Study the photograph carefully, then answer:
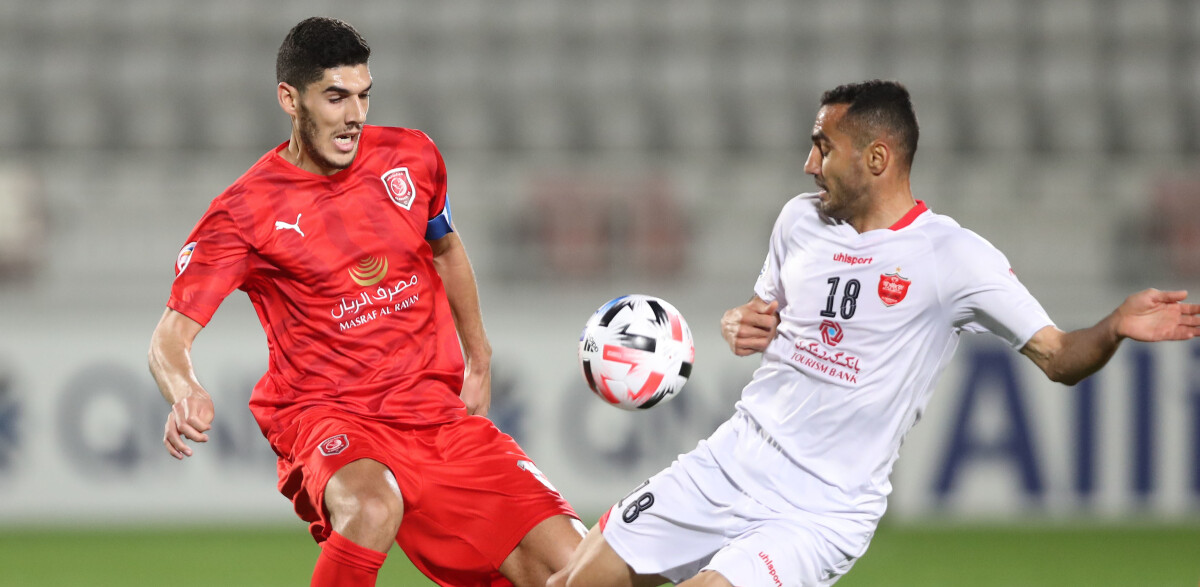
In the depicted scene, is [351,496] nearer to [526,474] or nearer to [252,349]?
[526,474]

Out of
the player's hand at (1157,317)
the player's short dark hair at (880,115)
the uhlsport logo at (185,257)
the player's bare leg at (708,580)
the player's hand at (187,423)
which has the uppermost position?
the player's short dark hair at (880,115)

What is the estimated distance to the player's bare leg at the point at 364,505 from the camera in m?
3.92

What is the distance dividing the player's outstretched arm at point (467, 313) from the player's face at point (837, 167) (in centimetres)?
127

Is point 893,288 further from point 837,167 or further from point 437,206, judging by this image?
point 437,206

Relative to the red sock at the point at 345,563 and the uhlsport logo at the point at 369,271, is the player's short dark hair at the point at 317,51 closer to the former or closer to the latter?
the uhlsport logo at the point at 369,271

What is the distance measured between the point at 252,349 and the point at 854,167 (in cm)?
591

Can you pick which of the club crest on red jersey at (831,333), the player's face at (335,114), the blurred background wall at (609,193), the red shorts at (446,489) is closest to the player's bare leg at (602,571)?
the red shorts at (446,489)

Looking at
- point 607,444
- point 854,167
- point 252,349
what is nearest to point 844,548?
point 854,167

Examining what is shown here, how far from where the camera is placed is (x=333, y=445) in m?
4.09

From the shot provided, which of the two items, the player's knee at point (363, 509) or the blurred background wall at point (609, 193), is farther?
the blurred background wall at point (609, 193)

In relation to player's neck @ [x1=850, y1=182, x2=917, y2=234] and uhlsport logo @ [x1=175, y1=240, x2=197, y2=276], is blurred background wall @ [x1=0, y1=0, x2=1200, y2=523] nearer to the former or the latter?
uhlsport logo @ [x1=175, y1=240, x2=197, y2=276]

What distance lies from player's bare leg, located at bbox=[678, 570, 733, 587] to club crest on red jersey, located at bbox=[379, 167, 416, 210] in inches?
60.4

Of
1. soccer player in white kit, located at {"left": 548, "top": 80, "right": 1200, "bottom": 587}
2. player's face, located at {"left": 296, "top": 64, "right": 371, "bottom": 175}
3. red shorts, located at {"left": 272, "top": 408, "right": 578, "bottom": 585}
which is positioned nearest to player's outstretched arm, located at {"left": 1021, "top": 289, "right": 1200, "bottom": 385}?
soccer player in white kit, located at {"left": 548, "top": 80, "right": 1200, "bottom": 587}

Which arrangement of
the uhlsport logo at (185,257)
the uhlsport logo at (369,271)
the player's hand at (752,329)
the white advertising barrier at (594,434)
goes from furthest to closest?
the white advertising barrier at (594,434) < the uhlsport logo at (369,271) < the uhlsport logo at (185,257) < the player's hand at (752,329)
